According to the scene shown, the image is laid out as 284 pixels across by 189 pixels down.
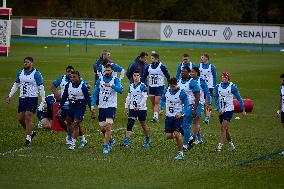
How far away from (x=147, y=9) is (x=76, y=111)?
6465cm

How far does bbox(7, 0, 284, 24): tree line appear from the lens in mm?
84812

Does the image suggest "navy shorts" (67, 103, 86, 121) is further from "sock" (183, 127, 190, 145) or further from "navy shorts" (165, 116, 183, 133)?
"sock" (183, 127, 190, 145)

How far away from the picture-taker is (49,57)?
55406 millimetres

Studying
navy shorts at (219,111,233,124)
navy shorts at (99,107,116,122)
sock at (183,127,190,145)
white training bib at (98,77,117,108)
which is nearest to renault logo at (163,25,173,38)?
navy shorts at (219,111,233,124)

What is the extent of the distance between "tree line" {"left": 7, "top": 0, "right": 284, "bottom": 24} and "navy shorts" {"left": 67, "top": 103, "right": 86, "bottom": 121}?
6109 cm

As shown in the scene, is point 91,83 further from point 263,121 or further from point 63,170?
point 63,170

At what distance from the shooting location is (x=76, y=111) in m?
22.4

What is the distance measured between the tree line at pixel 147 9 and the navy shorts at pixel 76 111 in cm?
6109

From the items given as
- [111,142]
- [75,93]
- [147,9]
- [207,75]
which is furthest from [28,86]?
[147,9]

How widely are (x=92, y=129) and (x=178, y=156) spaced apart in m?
6.07

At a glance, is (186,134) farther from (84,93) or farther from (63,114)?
(63,114)

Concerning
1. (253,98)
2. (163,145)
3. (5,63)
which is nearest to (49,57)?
(5,63)

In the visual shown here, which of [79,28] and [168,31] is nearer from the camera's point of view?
[79,28]

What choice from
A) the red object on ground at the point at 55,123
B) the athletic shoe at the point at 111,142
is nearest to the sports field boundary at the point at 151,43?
the red object on ground at the point at 55,123
